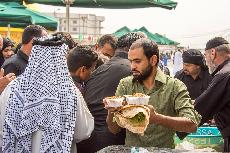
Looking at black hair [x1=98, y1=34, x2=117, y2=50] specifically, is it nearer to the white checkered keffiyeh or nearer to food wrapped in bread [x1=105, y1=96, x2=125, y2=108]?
the white checkered keffiyeh

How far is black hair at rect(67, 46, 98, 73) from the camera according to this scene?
12.0ft

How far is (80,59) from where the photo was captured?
367 cm

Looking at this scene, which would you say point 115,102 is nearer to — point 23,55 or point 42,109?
point 42,109

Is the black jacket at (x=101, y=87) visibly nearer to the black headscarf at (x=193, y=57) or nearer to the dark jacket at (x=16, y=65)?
the dark jacket at (x=16, y=65)

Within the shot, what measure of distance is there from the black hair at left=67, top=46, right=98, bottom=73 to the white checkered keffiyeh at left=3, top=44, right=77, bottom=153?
61 centimetres

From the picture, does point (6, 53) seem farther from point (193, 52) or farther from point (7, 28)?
point (193, 52)

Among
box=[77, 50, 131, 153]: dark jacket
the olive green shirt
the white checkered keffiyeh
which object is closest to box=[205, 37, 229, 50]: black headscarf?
box=[77, 50, 131, 153]: dark jacket

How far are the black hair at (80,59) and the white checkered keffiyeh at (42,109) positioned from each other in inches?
24.0

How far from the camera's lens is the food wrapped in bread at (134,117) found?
260cm

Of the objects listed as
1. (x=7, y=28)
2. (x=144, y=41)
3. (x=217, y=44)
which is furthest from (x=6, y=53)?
(x=144, y=41)

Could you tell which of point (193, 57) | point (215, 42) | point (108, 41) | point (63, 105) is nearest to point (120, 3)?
point (193, 57)

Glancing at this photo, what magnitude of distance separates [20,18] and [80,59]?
4.15m

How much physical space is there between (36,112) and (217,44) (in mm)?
2427

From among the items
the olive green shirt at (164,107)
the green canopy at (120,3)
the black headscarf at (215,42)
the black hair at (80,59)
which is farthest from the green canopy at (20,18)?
the olive green shirt at (164,107)
